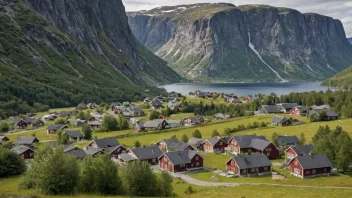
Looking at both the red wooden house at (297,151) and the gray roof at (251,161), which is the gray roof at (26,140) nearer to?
the gray roof at (251,161)

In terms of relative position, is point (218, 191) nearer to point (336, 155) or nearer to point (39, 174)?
point (39, 174)

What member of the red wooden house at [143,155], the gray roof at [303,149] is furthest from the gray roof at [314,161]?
the red wooden house at [143,155]

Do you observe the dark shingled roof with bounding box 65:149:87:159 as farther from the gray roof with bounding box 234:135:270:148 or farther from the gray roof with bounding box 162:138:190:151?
the gray roof with bounding box 234:135:270:148

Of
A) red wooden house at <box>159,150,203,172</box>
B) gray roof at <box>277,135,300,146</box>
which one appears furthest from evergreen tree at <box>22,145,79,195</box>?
gray roof at <box>277,135,300,146</box>

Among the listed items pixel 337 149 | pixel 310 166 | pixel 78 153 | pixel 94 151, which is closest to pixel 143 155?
pixel 94 151

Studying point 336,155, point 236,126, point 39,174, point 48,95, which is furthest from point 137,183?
point 48,95
